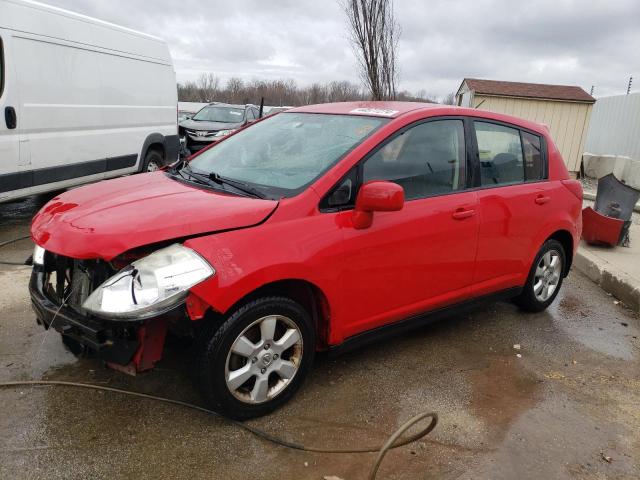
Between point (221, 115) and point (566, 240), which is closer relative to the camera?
point (566, 240)

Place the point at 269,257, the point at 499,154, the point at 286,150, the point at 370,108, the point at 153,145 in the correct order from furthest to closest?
the point at 153,145, the point at 499,154, the point at 370,108, the point at 286,150, the point at 269,257

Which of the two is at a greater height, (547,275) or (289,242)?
(289,242)

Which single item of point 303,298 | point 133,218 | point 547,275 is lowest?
point 547,275

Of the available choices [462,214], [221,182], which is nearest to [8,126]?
[221,182]

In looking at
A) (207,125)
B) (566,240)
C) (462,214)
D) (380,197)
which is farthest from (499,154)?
(207,125)

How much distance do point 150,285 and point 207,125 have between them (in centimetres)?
1149

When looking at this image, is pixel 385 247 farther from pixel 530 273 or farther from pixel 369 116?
pixel 530 273

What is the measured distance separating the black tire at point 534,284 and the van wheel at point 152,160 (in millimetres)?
6343

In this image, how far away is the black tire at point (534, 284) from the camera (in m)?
4.47

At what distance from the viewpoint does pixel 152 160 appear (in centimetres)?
898

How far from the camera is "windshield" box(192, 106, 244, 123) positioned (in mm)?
14273

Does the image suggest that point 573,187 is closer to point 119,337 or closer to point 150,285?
point 150,285

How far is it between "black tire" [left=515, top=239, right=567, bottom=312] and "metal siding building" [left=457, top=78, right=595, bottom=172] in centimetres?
900

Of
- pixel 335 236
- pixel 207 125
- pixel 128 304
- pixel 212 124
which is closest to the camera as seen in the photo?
pixel 128 304
